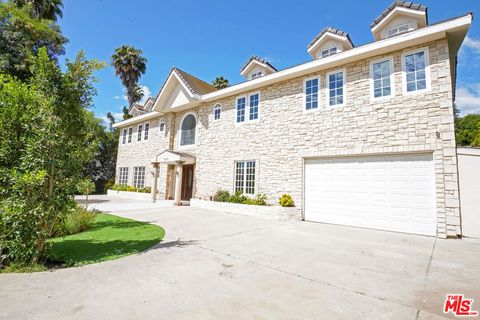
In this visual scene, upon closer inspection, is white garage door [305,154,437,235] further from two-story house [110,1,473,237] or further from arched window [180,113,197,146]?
arched window [180,113,197,146]

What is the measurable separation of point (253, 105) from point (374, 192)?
773 cm

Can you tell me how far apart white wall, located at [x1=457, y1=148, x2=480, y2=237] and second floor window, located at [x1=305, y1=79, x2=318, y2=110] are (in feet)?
18.7

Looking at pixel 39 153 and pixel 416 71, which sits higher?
pixel 416 71

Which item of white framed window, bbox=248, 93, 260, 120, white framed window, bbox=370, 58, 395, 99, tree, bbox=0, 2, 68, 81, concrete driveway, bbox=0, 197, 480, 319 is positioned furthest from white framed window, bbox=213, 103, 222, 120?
tree, bbox=0, 2, 68, 81

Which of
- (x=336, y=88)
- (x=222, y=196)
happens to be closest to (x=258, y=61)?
(x=336, y=88)

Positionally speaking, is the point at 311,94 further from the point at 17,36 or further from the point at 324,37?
the point at 17,36

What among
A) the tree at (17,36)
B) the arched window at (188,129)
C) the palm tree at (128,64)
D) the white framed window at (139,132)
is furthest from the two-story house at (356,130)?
the palm tree at (128,64)

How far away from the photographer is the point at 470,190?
25.5ft

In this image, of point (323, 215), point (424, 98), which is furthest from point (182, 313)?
point (424, 98)

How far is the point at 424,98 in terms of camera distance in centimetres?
855

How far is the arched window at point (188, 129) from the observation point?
58.3 ft

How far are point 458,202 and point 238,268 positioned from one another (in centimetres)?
760

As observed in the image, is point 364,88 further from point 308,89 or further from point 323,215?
point 323,215

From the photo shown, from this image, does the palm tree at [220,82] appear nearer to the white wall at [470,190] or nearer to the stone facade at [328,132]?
the stone facade at [328,132]
